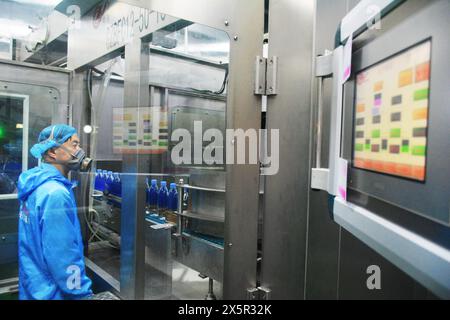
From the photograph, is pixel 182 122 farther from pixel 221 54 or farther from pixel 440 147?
pixel 440 147

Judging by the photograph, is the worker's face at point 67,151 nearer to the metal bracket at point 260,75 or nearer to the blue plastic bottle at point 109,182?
the blue plastic bottle at point 109,182

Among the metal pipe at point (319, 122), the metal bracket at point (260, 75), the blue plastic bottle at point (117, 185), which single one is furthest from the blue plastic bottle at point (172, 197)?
the metal pipe at point (319, 122)

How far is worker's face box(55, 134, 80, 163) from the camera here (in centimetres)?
180

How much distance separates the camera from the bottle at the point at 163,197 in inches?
93.8

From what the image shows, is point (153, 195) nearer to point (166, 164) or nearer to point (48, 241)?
point (166, 164)

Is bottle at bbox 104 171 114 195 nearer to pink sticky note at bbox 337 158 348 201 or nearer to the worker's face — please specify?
the worker's face

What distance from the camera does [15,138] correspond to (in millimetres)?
2057

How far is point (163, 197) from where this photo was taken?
239 cm

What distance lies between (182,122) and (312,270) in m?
1.73

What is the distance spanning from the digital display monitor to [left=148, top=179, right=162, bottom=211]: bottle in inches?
69.7

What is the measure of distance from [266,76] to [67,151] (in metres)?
1.20

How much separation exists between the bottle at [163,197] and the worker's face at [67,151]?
2.29 feet

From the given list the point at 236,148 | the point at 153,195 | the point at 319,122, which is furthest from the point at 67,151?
the point at 319,122

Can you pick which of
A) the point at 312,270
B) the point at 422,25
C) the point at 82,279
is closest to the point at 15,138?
Answer: the point at 82,279
